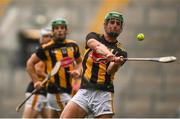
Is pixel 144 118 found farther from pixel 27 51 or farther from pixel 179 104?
pixel 27 51

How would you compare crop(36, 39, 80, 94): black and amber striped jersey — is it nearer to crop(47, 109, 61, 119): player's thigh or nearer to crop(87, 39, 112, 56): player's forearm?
crop(47, 109, 61, 119): player's thigh

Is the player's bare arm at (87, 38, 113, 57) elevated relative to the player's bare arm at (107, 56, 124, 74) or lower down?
elevated

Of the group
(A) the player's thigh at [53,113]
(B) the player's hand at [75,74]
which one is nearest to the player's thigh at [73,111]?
(B) the player's hand at [75,74]

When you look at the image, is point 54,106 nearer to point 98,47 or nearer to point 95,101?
point 95,101

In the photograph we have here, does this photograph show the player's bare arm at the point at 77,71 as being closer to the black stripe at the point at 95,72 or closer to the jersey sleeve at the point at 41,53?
the jersey sleeve at the point at 41,53

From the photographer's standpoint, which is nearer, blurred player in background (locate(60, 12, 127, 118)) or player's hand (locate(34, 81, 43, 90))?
blurred player in background (locate(60, 12, 127, 118))

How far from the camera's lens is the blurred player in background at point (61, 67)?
12672mm

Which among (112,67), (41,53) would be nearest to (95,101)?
(112,67)

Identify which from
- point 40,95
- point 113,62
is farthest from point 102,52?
point 40,95

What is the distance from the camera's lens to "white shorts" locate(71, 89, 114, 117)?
33.6ft

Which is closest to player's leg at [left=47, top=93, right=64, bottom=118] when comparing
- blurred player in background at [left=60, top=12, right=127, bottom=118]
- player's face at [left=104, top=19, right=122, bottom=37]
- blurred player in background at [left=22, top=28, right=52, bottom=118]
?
blurred player in background at [left=22, top=28, right=52, bottom=118]

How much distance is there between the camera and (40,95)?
1378 cm

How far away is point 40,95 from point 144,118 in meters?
5.68

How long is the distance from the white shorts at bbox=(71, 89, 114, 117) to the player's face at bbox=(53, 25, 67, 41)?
2254 millimetres
